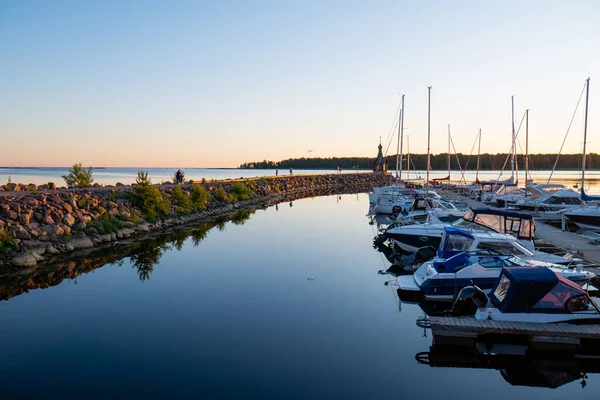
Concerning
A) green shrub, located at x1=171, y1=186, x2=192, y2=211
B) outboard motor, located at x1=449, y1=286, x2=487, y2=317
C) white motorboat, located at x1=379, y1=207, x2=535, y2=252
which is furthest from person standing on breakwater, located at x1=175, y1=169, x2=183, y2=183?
outboard motor, located at x1=449, y1=286, x2=487, y2=317

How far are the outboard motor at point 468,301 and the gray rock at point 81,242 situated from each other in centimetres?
1781

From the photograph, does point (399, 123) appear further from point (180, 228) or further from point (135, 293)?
point (135, 293)

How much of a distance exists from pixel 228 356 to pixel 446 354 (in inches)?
200

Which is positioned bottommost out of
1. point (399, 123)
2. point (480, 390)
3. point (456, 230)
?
point (480, 390)

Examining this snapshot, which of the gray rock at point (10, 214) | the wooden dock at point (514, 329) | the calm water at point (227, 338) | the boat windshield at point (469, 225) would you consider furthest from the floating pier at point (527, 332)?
the gray rock at point (10, 214)

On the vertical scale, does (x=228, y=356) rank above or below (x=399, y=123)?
below

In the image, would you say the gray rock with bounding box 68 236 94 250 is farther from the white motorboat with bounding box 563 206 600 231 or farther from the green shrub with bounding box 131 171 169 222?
the white motorboat with bounding box 563 206 600 231

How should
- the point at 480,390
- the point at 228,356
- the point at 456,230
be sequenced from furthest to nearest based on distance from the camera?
the point at 456,230 < the point at 228,356 < the point at 480,390

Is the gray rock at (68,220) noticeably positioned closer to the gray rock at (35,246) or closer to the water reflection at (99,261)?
the water reflection at (99,261)

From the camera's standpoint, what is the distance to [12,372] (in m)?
9.61

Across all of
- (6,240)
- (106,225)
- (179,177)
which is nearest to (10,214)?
(6,240)

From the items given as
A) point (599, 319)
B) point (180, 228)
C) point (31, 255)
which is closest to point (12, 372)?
point (31, 255)

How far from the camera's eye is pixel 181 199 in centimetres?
3659

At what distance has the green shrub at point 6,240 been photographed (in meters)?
19.2
